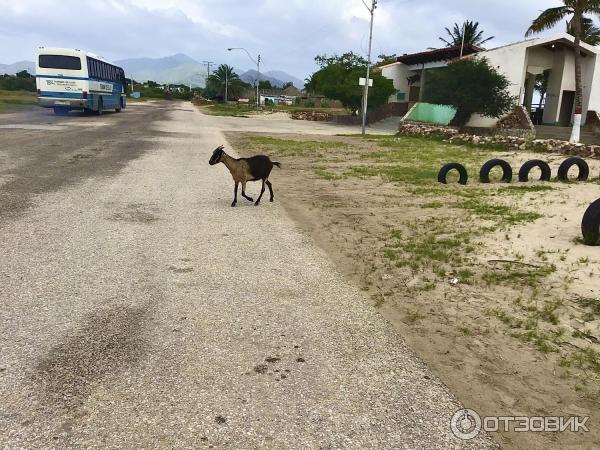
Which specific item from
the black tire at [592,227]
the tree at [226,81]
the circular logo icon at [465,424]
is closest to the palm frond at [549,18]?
the black tire at [592,227]

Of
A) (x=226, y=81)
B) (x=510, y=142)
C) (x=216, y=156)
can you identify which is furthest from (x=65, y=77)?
(x=226, y=81)

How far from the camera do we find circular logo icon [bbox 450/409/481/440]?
272 cm

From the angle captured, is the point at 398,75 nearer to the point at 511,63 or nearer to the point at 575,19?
the point at 511,63

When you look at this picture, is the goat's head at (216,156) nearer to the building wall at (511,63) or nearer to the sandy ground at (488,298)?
the sandy ground at (488,298)

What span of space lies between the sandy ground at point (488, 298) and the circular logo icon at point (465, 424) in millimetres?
91

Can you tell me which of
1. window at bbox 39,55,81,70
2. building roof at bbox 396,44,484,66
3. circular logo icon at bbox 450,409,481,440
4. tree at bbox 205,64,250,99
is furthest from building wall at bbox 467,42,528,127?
tree at bbox 205,64,250,99

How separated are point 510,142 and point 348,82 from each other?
24.2 metres

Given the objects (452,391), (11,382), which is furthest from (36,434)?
(452,391)

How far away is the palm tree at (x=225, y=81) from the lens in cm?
10112

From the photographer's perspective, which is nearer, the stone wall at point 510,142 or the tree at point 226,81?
the stone wall at point 510,142

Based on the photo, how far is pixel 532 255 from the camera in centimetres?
578

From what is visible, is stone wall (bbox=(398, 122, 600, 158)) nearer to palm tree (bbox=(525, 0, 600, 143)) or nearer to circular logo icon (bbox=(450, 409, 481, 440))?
palm tree (bbox=(525, 0, 600, 143))

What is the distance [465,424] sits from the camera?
281 cm

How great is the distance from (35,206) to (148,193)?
206cm
